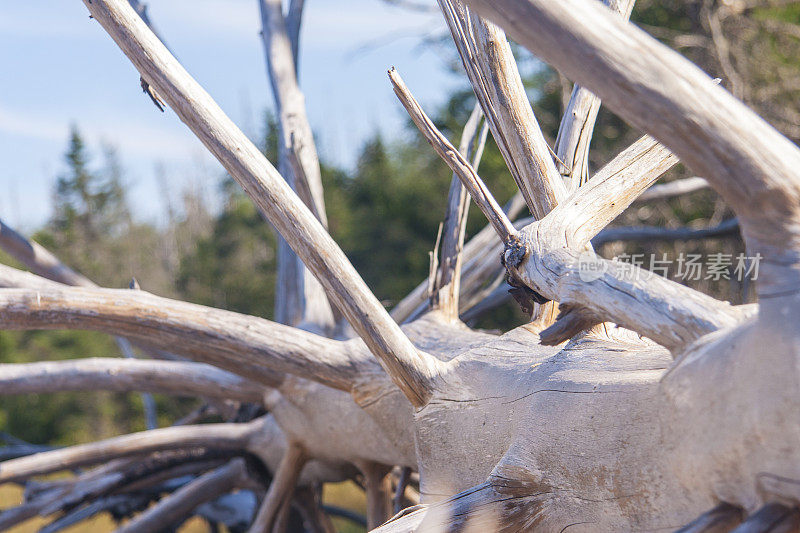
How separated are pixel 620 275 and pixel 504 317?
17.5 ft

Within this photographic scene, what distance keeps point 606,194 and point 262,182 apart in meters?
0.97

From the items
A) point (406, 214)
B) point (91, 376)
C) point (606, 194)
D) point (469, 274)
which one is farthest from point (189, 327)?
point (406, 214)

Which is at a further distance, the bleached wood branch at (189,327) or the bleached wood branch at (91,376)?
the bleached wood branch at (91,376)

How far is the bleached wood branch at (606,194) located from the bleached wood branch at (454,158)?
0.18 m

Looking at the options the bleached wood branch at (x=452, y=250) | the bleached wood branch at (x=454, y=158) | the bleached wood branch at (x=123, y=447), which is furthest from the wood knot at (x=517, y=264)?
the bleached wood branch at (x=123, y=447)

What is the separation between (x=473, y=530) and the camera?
152 centimetres

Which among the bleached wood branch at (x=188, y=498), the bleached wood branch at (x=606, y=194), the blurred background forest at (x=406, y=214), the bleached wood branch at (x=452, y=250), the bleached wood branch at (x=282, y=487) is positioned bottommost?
the bleached wood branch at (x=282, y=487)

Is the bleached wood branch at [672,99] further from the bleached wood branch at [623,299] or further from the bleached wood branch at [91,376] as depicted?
the bleached wood branch at [91,376]

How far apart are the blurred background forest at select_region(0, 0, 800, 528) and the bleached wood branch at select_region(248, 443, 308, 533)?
2.96 metres

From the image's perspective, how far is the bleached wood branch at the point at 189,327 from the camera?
195 centimetres

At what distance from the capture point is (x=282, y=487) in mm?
2979

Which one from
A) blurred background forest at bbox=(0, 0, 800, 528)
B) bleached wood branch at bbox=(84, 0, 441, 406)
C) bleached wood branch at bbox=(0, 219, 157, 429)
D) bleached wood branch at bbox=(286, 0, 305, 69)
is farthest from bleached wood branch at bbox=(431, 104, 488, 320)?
blurred background forest at bbox=(0, 0, 800, 528)

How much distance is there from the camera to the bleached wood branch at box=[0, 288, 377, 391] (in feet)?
6.40

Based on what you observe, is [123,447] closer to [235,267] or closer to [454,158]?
[454,158]
